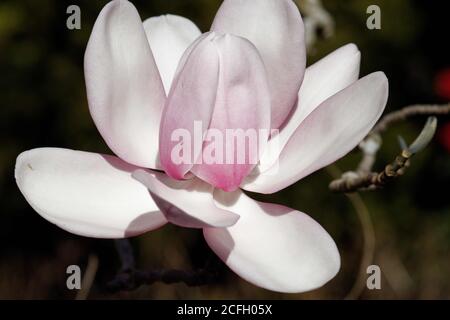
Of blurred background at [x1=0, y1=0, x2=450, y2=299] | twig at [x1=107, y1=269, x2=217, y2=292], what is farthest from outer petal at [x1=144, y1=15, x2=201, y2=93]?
blurred background at [x1=0, y1=0, x2=450, y2=299]

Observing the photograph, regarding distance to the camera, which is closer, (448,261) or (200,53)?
(200,53)

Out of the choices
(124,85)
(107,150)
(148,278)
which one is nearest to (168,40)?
(124,85)

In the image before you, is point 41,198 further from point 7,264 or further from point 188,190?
point 7,264

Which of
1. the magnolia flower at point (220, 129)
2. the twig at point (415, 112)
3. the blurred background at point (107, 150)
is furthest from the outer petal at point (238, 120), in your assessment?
the blurred background at point (107, 150)

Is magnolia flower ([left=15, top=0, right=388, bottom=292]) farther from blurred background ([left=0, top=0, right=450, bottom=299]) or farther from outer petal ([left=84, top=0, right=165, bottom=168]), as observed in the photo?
blurred background ([left=0, top=0, right=450, bottom=299])

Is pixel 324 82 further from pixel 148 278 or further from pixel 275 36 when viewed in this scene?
pixel 148 278
